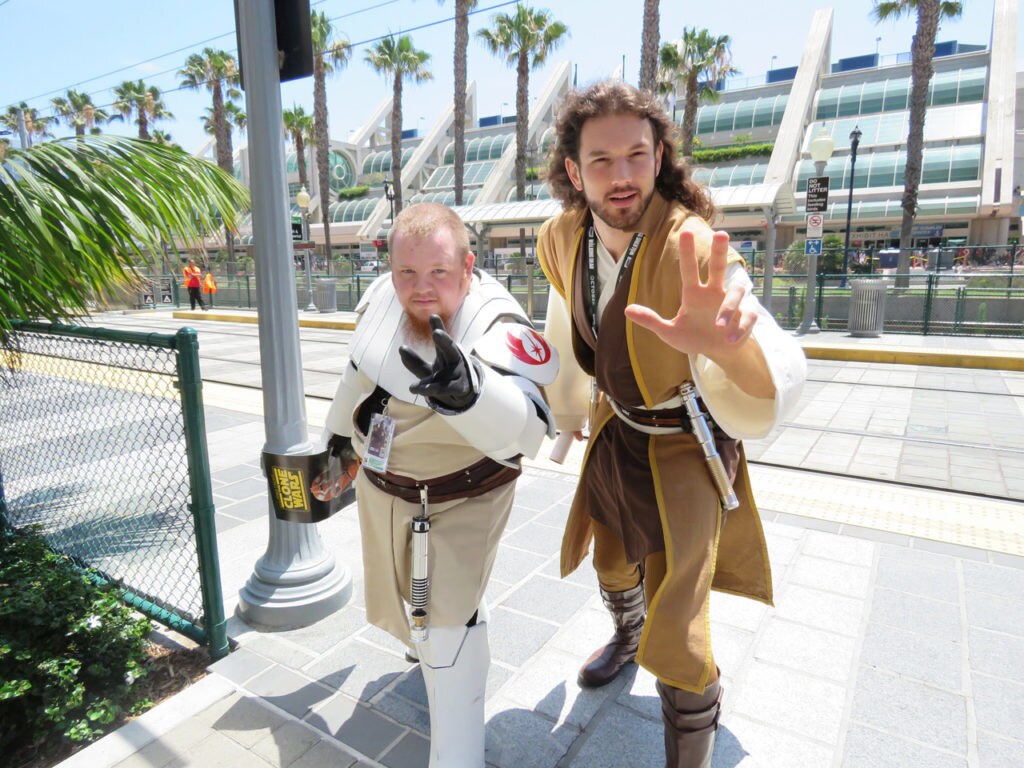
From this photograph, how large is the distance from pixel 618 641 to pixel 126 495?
12.0 feet

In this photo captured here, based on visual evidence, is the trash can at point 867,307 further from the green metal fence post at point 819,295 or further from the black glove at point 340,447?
the black glove at point 340,447

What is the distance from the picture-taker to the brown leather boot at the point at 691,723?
1.72 m

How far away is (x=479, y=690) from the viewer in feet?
6.17

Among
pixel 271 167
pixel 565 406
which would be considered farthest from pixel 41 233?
pixel 565 406

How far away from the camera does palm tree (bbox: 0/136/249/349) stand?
2248 mm

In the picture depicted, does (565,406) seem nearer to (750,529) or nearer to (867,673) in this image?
(750,529)

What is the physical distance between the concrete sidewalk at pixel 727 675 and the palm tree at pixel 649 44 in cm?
1566

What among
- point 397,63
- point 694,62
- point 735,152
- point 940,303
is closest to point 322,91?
point 397,63

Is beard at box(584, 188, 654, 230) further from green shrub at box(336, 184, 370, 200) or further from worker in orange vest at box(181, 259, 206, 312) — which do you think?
green shrub at box(336, 184, 370, 200)

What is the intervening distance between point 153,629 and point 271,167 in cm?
195

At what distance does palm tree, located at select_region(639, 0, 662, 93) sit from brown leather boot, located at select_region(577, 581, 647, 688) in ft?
55.2

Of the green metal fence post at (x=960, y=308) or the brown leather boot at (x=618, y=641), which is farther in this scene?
the green metal fence post at (x=960, y=308)

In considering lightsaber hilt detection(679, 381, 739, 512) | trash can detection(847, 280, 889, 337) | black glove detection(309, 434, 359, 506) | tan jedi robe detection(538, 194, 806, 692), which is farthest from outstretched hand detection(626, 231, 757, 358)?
trash can detection(847, 280, 889, 337)

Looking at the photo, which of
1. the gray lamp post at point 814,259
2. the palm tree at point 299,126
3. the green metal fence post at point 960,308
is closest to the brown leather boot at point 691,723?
the gray lamp post at point 814,259
